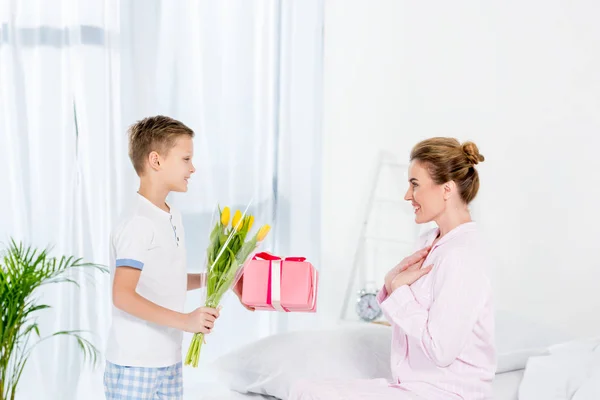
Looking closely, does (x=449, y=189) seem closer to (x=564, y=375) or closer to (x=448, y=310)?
(x=448, y=310)

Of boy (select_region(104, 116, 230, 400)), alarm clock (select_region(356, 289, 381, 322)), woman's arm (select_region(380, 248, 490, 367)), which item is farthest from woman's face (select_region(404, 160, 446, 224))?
alarm clock (select_region(356, 289, 381, 322))

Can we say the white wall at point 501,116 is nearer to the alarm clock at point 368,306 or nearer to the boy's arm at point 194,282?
the alarm clock at point 368,306

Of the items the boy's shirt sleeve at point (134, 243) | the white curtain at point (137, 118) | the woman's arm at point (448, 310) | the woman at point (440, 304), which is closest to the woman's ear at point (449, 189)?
the woman at point (440, 304)

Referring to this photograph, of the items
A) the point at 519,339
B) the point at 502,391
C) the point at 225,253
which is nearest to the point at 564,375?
Result: the point at 502,391

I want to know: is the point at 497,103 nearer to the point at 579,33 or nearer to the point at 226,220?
the point at 579,33

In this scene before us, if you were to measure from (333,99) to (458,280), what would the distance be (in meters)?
2.26

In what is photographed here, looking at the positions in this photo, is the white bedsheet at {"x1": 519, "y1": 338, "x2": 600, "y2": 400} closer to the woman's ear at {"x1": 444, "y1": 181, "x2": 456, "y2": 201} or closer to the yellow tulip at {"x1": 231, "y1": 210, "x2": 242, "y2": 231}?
the woman's ear at {"x1": 444, "y1": 181, "x2": 456, "y2": 201}

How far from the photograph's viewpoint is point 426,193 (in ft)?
6.76

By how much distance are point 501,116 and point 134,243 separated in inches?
76.8

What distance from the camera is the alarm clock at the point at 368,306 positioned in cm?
379

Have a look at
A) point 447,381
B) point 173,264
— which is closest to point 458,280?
point 447,381

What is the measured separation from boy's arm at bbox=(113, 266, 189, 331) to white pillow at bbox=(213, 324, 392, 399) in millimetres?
455

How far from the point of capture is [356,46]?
3.98m

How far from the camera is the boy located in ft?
6.70
